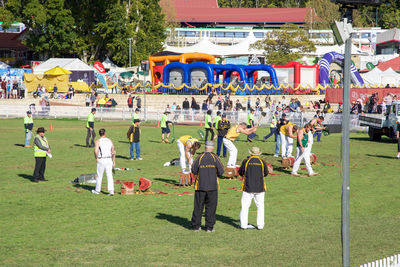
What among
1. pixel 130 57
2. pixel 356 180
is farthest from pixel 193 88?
pixel 356 180

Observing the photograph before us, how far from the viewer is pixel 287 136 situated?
21906mm

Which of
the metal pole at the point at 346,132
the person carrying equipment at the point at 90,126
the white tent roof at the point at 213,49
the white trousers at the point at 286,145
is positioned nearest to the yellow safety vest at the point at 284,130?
the white trousers at the point at 286,145

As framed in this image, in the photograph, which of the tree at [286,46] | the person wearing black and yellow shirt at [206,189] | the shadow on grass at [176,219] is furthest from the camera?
the tree at [286,46]

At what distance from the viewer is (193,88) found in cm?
5112

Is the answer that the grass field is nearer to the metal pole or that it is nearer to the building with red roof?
the metal pole

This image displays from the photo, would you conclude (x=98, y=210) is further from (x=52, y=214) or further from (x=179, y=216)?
(x=179, y=216)

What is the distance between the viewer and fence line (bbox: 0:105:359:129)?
38.2 meters

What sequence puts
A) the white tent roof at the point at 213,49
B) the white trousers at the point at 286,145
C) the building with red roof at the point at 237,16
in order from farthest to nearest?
the building with red roof at the point at 237,16, the white tent roof at the point at 213,49, the white trousers at the point at 286,145

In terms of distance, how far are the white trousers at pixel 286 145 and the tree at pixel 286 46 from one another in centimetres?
5469

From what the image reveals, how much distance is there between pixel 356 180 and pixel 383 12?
107 m

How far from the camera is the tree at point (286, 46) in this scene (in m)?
76.4

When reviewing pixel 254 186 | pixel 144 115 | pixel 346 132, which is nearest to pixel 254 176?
pixel 254 186

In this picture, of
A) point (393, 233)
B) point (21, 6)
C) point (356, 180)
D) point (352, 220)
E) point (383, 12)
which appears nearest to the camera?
point (393, 233)

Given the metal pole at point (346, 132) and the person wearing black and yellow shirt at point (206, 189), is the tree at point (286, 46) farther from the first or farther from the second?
the metal pole at point (346, 132)
